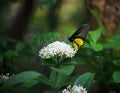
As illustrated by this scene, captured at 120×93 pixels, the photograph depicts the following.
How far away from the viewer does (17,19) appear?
511 cm

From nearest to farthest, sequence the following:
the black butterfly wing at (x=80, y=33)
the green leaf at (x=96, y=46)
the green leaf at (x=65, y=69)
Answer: the green leaf at (x=65, y=69) → the black butterfly wing at (x=80, y=33) → the green leaf at (x=96, y=46)

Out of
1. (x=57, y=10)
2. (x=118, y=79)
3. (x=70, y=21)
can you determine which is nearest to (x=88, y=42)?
(x=118, y=79)

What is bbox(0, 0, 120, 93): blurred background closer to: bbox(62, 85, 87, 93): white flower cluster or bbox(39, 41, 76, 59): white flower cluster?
bbox(39, 41, 76, 59): white flower cluster

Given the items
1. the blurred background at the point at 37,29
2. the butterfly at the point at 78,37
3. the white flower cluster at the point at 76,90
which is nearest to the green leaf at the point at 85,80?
the white flower cluster at the point at 76,90

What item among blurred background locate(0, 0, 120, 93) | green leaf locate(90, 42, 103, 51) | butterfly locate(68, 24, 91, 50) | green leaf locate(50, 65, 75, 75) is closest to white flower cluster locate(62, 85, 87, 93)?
green leaf locate(50, 65, 75, 75)

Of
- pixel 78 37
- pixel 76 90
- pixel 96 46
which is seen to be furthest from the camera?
pixel 96 46

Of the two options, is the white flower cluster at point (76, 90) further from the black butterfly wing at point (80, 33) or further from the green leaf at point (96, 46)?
the green leaf at point (96, 46)

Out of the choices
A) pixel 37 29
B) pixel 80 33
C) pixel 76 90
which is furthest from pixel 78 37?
pixel 37 29

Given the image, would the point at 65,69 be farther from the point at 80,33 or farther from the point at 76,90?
the point at 80,33

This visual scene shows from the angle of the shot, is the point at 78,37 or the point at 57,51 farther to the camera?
the point at 78,37

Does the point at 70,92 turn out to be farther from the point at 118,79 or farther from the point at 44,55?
the point at 118,79

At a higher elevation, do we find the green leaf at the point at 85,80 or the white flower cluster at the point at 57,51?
the white flower cluster at the point at 57,51

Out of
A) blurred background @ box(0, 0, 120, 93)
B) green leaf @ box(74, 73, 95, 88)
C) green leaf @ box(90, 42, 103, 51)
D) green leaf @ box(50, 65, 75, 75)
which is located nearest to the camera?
green leaf @ box(50, 65, 75, 75)

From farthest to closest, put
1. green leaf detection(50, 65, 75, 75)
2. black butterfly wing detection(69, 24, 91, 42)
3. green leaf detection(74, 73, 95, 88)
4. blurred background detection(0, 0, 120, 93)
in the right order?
blurred background detection(0, 0, 120, 93) → black butterfly wing detection(69, 24, 91, 42) → green leaf detection(74, 73, 95, 88) → green leaf detection(50, 65, 75, 75)
